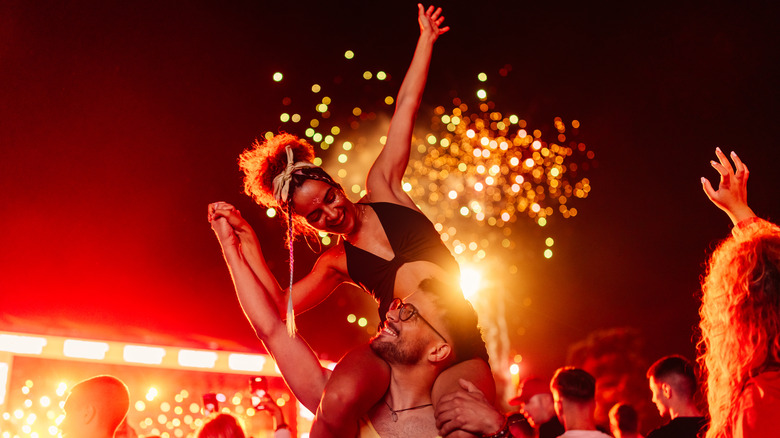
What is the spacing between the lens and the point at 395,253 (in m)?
3.18

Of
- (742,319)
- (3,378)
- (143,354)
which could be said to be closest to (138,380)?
(143,354)

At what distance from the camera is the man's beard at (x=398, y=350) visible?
2512 mm

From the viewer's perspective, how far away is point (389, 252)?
10.5 ft

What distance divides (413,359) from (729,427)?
3.33 ft

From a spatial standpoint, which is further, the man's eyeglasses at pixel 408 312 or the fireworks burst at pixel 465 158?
the fireworks burst at pixel 465 158

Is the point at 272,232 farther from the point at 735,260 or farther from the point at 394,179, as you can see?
the point at 735,260

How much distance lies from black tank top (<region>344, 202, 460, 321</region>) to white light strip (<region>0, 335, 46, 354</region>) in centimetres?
560

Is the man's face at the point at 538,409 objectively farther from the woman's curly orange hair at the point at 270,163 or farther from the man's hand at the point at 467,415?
the man's hand at the point at 467,415

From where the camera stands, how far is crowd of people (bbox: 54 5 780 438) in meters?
2.17

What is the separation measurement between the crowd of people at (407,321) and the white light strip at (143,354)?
4559 millimetres

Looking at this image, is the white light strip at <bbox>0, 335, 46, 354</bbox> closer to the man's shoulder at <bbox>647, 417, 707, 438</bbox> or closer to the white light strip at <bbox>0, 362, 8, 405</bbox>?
the white light strip at <bbox>0, 362, 8, 405</bbox>

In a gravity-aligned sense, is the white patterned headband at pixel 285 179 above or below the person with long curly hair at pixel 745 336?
above

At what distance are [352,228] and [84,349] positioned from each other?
229 inches

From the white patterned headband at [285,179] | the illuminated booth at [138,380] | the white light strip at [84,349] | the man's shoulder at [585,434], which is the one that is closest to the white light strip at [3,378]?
the illuminated booth at [138,380]
